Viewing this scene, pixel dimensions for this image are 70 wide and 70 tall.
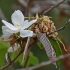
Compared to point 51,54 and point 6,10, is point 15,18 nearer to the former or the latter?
point 51,54

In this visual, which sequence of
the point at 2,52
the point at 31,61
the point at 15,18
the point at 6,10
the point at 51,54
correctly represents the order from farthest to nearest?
the point at 6,10
the point at 31,61
the point at 2,52
the point at 15,18
the point at 51,54

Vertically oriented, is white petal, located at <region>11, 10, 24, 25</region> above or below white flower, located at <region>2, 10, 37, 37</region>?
above

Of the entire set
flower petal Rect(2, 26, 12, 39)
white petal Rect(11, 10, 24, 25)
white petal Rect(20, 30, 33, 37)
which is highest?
white petal Rect(11, 10, 24, 25)

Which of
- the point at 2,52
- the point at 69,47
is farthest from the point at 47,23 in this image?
the point at 69,47

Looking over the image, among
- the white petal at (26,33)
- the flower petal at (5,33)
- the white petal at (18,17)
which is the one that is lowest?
the white petal at (26,33)

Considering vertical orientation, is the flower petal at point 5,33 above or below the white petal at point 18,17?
below

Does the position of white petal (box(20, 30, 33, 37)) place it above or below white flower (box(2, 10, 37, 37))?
below

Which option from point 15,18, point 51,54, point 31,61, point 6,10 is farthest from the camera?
point 6,10

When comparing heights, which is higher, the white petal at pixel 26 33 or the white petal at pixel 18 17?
the white petal at pixel 18 17

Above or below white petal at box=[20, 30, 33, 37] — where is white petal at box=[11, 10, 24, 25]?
above

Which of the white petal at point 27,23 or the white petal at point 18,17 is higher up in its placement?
the white petal at point 18,17

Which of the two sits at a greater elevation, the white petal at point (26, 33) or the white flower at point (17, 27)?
the white flower at point (17, 27)
